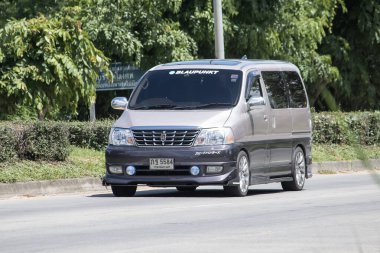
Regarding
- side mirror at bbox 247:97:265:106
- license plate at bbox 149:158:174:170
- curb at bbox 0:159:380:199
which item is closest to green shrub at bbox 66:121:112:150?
curb at bbox 0:159:380:199

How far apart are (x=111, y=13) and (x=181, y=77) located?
1293 centimetres

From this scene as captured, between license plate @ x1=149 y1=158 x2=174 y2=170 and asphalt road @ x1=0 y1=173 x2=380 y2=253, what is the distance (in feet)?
1.49

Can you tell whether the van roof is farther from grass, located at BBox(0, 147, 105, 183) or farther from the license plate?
grass, located at BBox(0, 147, 105, 183)

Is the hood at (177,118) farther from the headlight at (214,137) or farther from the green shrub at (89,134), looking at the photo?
the green shrub at (89,134)

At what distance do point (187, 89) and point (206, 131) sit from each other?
45.2 inches

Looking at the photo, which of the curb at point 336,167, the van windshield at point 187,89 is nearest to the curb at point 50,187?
the van windshield at point 187,89

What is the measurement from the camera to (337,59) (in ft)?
125

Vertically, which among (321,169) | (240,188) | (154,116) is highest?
(154,116)

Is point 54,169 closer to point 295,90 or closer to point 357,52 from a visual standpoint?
point 295,90

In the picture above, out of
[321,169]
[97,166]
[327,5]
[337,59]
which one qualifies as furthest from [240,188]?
[337,59]

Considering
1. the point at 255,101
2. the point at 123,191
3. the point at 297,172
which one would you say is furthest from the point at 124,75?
the point at 255,101

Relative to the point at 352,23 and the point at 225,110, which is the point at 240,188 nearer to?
the point at 225,110

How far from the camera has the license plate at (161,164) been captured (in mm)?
16297

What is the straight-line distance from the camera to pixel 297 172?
18.7 m
